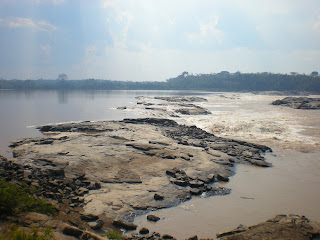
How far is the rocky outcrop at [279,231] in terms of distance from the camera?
550 centimetres

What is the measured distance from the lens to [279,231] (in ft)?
18.7

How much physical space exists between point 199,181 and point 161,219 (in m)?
2.59

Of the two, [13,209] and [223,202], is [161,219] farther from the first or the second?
[13,209]

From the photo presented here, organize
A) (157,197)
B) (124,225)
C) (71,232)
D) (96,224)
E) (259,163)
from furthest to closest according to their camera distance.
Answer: (259,163), (157,197), (124,225), (96,224), (71,232)

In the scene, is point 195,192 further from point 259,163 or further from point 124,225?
point 259,163

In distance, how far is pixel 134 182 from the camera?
8734 mm

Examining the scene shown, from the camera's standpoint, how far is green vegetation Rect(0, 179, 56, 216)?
511 centimetres

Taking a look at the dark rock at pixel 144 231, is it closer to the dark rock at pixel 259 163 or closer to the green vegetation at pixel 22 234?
the green vegetation at pixel 22 234

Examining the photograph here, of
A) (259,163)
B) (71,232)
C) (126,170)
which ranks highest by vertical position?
(71,232)

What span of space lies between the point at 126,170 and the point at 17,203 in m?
4.55

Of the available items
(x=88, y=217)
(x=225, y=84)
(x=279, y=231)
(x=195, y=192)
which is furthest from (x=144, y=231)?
(x=225, y=84)

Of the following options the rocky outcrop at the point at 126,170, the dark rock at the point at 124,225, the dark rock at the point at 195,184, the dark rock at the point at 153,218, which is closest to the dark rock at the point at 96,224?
the rocky outcrop at the point at 126,170

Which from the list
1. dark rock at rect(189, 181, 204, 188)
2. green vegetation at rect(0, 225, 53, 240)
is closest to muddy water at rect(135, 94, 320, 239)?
dark rock at rect(189, 181, 204, 188)

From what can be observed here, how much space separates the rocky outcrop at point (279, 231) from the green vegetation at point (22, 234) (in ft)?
11.7
